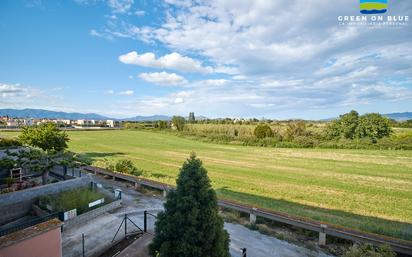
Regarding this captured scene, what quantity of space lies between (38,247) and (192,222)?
376cm

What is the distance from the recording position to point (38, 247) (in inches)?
223

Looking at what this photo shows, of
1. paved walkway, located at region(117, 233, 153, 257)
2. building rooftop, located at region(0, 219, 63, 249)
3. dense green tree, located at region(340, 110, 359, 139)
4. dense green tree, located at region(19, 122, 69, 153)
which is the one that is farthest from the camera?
dense green tree, located at region(340, 110, 359, 139)

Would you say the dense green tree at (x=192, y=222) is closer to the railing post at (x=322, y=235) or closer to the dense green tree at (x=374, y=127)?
the railing post at (x=322, y=235)

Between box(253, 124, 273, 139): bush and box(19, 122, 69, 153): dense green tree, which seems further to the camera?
box(253, 124, 273, 139): bush

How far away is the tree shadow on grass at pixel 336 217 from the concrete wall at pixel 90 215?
621cm

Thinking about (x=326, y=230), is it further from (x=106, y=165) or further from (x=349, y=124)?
(x=349, y=124)

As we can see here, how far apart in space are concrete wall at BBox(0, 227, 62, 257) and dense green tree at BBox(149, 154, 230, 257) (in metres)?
2.62

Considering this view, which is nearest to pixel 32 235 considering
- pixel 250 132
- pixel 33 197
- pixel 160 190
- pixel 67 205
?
pixel 67 205

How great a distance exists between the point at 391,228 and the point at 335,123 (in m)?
47.1

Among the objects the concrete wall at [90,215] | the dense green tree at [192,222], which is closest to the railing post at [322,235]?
the dense green tree at [192,222]

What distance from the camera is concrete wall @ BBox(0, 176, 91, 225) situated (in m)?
9.54

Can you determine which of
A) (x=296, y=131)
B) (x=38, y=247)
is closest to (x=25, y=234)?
(x=38, y=247)

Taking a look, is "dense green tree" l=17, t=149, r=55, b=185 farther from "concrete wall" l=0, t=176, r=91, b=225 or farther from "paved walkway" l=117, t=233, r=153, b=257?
"paved walkway" l=117, t=233, r=153, b=257

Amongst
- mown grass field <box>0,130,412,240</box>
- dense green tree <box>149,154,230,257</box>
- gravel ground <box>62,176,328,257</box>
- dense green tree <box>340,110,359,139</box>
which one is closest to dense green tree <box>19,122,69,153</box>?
mown grass field <box>0,130,412,240</box>
